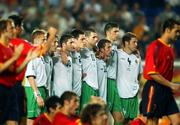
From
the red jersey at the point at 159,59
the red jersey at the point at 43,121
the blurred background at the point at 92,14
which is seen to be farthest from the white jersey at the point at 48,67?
the blurred background at the point at 92,14

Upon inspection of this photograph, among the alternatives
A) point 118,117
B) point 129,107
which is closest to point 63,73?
point 118,117

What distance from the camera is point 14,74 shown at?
1368cm

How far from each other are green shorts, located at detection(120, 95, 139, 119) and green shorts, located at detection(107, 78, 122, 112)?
98 millimetres

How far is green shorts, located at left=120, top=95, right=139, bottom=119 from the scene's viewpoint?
17.5m

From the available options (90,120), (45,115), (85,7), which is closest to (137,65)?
(45,115)

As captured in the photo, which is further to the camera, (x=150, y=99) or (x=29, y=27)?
(x=29, y=27)

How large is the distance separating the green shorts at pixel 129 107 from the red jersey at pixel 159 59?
2315 mm

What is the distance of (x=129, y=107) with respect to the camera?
17.5 meters

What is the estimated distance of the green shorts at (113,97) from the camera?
685 inches

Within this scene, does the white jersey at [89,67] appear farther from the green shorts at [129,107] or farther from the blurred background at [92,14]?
the blurred background at [92,14]

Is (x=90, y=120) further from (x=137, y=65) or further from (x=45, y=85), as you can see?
(x=137, y=65)

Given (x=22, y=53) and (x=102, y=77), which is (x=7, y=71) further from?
(x=102, y=77)

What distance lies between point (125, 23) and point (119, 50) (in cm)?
719

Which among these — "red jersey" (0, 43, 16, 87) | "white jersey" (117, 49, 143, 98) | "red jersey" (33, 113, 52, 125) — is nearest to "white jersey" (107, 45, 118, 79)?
"white jersey" (117, 49, 143, 98)
